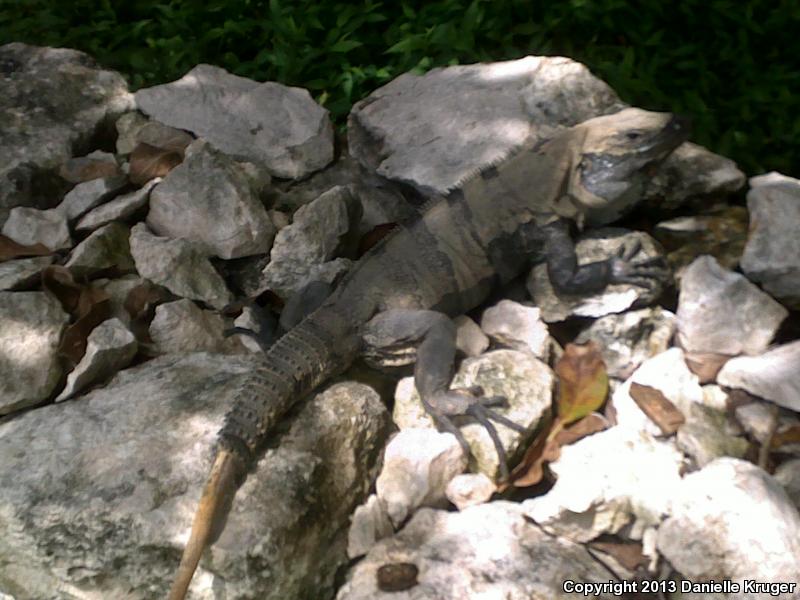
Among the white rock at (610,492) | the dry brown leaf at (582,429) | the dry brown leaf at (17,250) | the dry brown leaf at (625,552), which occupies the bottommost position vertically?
the dry brown leaf at (625,552)

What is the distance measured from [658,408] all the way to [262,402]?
1.35m

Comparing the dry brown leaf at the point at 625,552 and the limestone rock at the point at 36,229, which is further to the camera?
the limestone rock at the point at 36,229

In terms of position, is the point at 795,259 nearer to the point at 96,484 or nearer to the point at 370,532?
the point at 370,532

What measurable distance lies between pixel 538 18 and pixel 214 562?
3440mm

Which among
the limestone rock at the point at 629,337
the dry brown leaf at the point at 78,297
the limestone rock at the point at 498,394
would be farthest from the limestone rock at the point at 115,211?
the limestone rock at the point at 629,337

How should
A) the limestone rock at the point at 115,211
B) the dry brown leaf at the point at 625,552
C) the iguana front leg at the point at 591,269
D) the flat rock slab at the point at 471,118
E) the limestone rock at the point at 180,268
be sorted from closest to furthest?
the dry brown leaf at the point at 625,552 → the iguana front leg at the point at 591,269 → the limestone rock at the point at 180,268 → the limestone rock at the point at 115,211 → the flat rock slab at the point at 471,118

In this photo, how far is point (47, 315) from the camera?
10.0 ft

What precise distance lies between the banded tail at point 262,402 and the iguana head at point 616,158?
1.17 metres

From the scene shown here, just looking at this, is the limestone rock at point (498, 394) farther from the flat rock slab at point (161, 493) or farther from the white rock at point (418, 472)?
the flat rock slab at point (161, 493)

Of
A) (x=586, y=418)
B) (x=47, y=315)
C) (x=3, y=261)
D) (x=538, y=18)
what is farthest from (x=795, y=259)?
(x=3, y=261)

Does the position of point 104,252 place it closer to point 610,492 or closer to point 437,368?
point 437,368

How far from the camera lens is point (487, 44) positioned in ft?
14.6

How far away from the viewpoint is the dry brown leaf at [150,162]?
146 inches

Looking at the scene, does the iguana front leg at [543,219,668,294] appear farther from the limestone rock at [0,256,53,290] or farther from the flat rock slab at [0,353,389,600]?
the limestone rock at [0,256,53,290]
